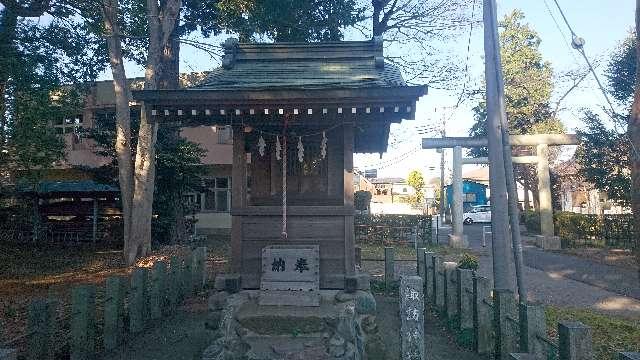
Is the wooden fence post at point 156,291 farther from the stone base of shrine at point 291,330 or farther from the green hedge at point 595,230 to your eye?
the green hedge at point 595,230

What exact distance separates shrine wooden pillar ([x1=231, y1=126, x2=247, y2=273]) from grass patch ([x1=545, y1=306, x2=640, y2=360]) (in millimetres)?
5576

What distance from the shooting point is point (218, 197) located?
2698 cm

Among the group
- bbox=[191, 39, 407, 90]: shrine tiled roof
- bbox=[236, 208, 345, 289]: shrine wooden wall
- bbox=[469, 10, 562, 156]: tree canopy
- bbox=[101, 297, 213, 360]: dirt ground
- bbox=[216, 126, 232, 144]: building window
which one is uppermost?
bbox=[469, 10, 562, 156]: tree canopy

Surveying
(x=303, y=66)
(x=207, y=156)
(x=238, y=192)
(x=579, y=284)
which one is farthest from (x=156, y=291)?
(x=207, y=156)

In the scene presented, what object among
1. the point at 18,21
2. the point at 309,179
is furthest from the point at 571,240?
the point at 18,21

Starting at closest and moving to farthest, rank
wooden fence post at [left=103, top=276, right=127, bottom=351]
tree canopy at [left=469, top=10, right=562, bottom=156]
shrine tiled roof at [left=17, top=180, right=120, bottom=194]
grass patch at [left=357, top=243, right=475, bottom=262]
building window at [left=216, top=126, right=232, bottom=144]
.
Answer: wooden fence post at [left=103, top=276, right=127, bottom=351] → grass patch at [left=357, top=243, right=475, bottom=262] → shrine tiled roof at [left=17, top=180, right=120, bottom=194] → building window at [left=216, top=126, right=232, bottom=144] → tree canopy at [left=469, top=10, right=562, bottom=156]

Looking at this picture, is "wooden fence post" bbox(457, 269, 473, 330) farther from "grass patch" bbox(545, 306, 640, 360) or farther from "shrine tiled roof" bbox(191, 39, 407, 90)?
"shrine tiled roof" bbox(191, 39, 407, 90)

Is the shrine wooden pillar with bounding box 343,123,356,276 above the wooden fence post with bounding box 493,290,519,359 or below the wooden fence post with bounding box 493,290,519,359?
above

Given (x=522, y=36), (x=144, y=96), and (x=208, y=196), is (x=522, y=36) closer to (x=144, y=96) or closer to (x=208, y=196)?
(x=208, y=196)

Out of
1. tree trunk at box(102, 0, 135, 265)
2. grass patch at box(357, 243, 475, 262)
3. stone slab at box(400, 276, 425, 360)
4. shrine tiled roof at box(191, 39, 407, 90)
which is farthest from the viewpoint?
grass patch at box(357, 243, 475, 262)

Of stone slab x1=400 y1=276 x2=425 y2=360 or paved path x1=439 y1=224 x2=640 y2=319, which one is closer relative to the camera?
stone slab x1=400 y1=276 x2=425 y2=360

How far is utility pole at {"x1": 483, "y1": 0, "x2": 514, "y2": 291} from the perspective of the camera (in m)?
7.85

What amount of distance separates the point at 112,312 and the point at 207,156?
63.2ft

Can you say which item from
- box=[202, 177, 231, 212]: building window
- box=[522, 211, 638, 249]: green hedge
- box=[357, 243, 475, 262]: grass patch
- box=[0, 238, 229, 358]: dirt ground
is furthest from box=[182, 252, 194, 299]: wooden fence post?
→ box=[522, 211, 638, 249]: green hedge
